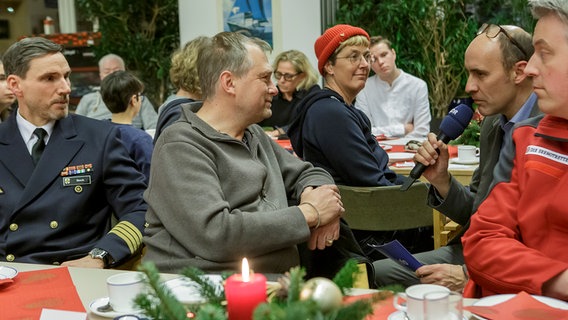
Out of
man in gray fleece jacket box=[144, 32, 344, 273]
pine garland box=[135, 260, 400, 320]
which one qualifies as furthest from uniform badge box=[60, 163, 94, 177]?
pine garland box=[135, 260, 400, 320]

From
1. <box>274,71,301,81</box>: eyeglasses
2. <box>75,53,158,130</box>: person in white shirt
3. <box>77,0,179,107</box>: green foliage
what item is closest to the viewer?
<box>75,53,158,130</box>: person in white shirt

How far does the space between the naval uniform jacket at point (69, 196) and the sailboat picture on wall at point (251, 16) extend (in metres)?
5.12

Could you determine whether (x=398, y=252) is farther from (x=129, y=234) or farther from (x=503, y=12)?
(x=503, y=12)

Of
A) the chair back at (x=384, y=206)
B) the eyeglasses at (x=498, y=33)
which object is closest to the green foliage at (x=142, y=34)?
the chair back at (x=384, y=206)

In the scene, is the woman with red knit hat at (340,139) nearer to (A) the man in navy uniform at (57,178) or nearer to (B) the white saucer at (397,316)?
(A) the man in navy uniform at (57,178)

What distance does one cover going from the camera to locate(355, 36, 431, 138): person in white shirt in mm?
6281

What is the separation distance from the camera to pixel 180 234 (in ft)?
7.21

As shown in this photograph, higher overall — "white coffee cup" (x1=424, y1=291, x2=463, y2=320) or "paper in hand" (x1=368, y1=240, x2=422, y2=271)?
"white coffee cup" (x1=424, y1=291, x2=463, y2=320)

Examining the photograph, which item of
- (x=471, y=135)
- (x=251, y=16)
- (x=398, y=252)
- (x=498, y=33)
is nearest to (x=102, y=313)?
(x=398, y=252)

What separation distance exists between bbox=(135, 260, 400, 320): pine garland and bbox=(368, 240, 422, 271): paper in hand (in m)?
1.15

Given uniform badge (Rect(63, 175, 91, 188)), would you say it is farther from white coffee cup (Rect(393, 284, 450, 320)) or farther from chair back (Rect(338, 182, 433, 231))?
white coffee cup (Rect(393, 284, 450, 320))

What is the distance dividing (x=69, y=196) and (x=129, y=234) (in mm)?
290

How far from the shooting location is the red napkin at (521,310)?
158cm

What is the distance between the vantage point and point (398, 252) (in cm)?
243
